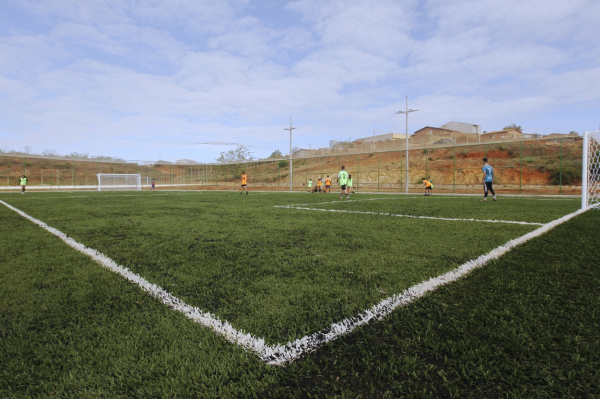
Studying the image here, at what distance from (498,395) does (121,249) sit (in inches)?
162

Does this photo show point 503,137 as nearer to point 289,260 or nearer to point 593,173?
point 593,173

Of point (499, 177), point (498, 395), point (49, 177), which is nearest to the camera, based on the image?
point (498, 395)

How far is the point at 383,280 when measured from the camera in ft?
8.95

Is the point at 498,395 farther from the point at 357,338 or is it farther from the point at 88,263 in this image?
the point at 88,263

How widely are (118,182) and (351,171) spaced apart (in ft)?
92.1

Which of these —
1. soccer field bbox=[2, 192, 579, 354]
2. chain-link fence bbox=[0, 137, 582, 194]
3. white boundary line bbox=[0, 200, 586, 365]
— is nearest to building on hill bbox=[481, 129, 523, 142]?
chain-link fence bbox=[0, 137, 582, 194]

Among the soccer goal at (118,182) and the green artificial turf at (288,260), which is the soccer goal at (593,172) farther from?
the soccer goal at (118,182)

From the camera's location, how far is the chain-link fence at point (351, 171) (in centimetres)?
3095

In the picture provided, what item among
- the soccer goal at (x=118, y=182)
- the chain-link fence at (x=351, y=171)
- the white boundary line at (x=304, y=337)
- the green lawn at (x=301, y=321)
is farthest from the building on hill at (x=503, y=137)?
the soccer goal at (x=118, y=182)

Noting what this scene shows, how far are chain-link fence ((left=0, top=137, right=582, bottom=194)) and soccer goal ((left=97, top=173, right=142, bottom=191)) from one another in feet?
14.4

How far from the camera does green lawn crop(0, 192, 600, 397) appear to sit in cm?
144

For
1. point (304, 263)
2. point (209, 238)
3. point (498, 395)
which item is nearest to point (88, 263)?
point (209, 238)

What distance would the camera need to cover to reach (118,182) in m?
37.4

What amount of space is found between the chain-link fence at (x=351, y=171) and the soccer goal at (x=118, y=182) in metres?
4.40
